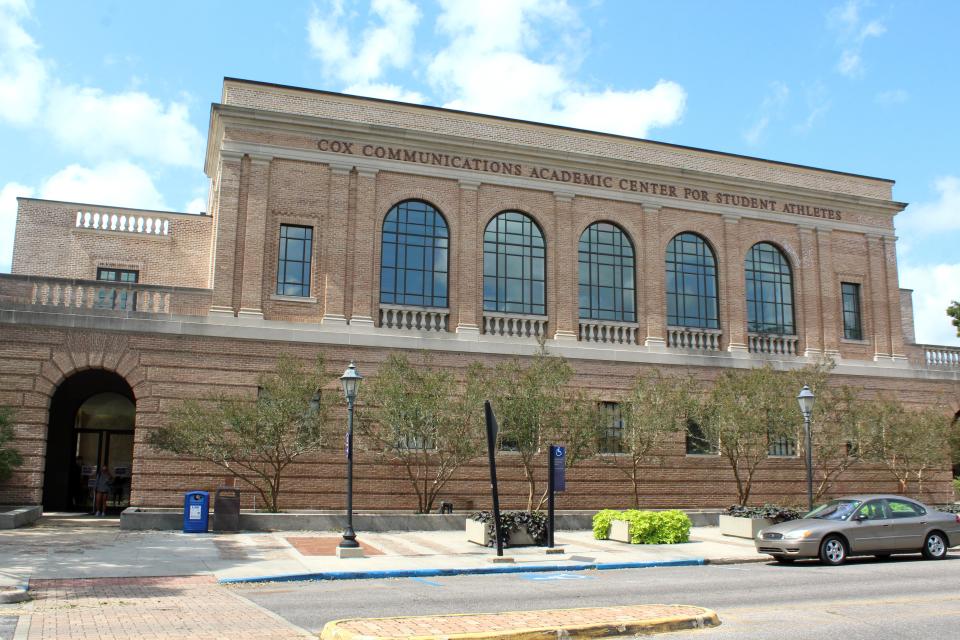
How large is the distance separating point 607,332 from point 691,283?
4131 millimetres

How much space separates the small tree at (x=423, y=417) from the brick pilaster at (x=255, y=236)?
14.8 ft

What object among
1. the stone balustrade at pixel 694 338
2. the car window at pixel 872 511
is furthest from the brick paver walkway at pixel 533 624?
the stone balustrade at pixel 694 338

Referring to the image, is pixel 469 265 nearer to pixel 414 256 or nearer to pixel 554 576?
pixel 414 256

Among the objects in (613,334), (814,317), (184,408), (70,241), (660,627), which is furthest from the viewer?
(814,317)

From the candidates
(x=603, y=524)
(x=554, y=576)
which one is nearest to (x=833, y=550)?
(x=554, y=576)

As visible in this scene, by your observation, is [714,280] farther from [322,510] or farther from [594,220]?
[322,510]

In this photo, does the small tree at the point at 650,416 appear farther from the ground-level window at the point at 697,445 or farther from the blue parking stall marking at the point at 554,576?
the blue parking stall marking at the point at 554,576

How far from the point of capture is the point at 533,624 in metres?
9.76

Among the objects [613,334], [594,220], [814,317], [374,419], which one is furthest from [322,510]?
[814,317]

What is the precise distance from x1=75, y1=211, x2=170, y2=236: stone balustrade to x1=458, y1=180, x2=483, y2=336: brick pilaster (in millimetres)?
9790

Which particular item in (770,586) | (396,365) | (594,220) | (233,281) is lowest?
(770,586)

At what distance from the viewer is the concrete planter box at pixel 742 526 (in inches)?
863

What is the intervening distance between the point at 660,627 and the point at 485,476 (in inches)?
682

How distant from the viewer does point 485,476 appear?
27.0 metres
